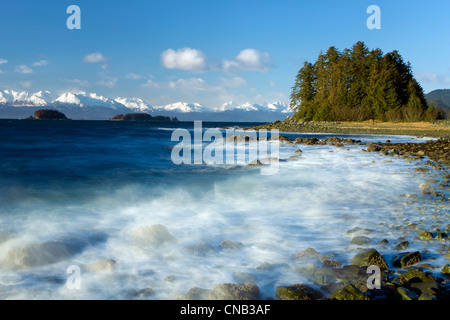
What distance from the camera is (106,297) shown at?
420 centimetres

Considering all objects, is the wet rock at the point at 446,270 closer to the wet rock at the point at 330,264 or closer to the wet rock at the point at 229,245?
the wet rock at the point at 330,264

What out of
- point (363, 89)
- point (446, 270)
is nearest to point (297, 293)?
point (446, 270)

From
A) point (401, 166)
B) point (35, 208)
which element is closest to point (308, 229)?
point (35, 208)

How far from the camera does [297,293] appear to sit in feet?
13.1

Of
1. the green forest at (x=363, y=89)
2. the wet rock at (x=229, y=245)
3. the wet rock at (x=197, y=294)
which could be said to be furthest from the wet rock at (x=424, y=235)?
the green forest at (x=363, y=89)

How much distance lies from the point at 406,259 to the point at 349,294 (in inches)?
63.4

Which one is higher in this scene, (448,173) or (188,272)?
(448,173)

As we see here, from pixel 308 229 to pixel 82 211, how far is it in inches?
236

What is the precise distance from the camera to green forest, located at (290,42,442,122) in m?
53.5

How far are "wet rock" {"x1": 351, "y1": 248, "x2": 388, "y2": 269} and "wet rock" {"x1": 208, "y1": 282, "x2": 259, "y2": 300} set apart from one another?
1.76m

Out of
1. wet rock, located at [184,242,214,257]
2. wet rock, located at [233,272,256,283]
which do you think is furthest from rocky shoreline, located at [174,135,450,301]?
wet rock, located at [184,242,214,257]

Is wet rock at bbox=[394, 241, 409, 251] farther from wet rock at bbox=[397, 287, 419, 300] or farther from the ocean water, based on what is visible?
wet rock at bbox=[397, 287, 419, 300]
